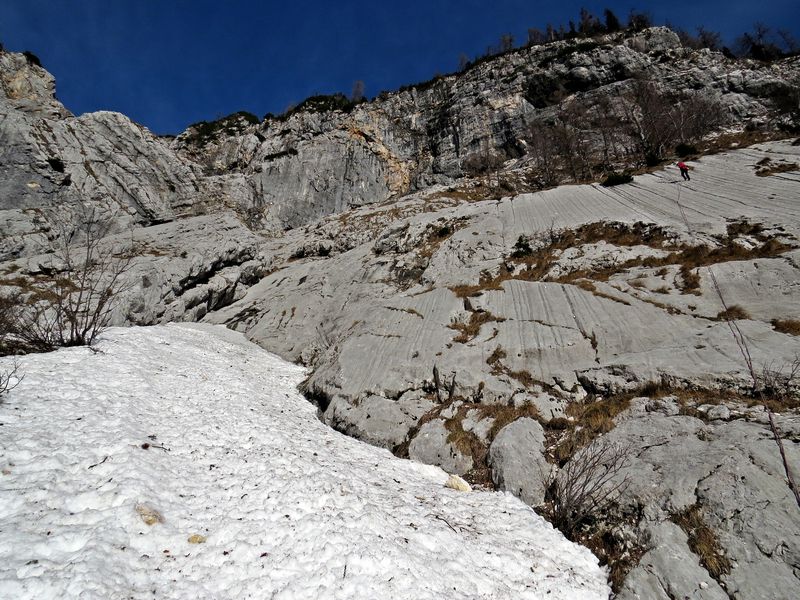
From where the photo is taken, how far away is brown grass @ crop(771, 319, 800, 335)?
1050cm

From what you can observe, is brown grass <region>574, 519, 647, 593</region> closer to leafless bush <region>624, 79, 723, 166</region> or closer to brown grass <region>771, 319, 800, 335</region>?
brown grass <region>771, 319, 800, 335</region>

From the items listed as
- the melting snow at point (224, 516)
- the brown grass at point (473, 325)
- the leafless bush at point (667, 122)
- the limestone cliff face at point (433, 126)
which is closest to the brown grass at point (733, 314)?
the brown grass at point (473, 325)

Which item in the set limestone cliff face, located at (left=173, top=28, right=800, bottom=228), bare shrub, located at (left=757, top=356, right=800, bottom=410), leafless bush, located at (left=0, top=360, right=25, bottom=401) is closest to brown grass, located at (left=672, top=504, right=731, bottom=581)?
bare shrub, located at (left=757, top=356, right=800, bottom=410)

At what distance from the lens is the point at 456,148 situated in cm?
7819

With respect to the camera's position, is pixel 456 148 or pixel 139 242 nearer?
pixel 139 242

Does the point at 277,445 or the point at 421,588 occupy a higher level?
the point at 277,445

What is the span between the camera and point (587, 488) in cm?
813

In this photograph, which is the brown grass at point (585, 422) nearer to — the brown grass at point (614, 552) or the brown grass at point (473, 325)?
the brown grass at point (614, 552)

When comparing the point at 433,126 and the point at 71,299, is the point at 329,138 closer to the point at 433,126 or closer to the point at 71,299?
the point at 433,126

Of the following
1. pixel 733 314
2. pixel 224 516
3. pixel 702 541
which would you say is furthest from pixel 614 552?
pixel 733 314

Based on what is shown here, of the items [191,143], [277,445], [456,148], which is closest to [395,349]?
[277,445]

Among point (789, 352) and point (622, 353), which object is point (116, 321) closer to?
point (622, 353)

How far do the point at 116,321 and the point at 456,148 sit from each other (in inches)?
2834

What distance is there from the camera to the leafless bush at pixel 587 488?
771 centimetres
